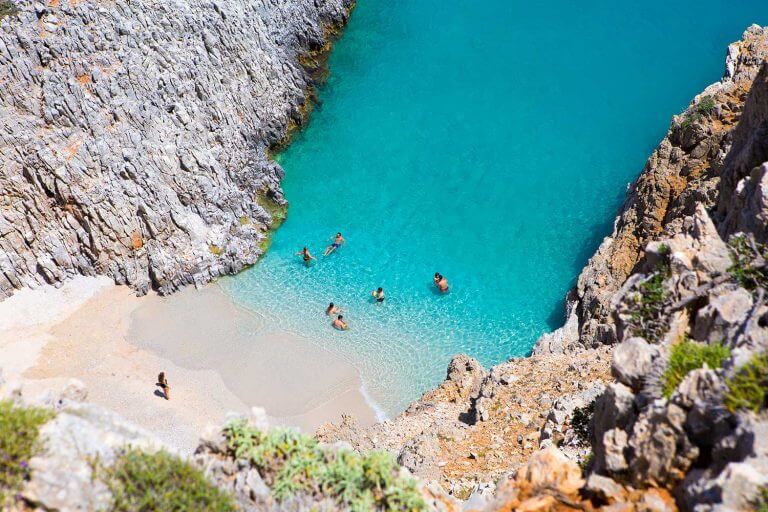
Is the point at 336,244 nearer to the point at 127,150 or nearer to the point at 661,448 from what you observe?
the point at 127,150

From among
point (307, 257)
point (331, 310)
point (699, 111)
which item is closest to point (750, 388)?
point (699, 111)

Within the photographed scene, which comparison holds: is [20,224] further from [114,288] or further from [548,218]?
[548,218]

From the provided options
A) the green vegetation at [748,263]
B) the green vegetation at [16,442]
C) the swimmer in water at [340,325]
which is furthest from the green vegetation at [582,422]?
the swimmer in water at [340,325]

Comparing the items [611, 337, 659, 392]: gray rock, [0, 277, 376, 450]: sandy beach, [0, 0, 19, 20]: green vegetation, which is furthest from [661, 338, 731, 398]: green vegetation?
[0, 0, 19, 20]: green vegetation

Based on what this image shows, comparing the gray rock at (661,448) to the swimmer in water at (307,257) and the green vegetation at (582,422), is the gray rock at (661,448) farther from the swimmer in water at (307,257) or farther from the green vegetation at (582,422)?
the swimmer in water at (307,257)

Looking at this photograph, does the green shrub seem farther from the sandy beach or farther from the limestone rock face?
the sandy beach
